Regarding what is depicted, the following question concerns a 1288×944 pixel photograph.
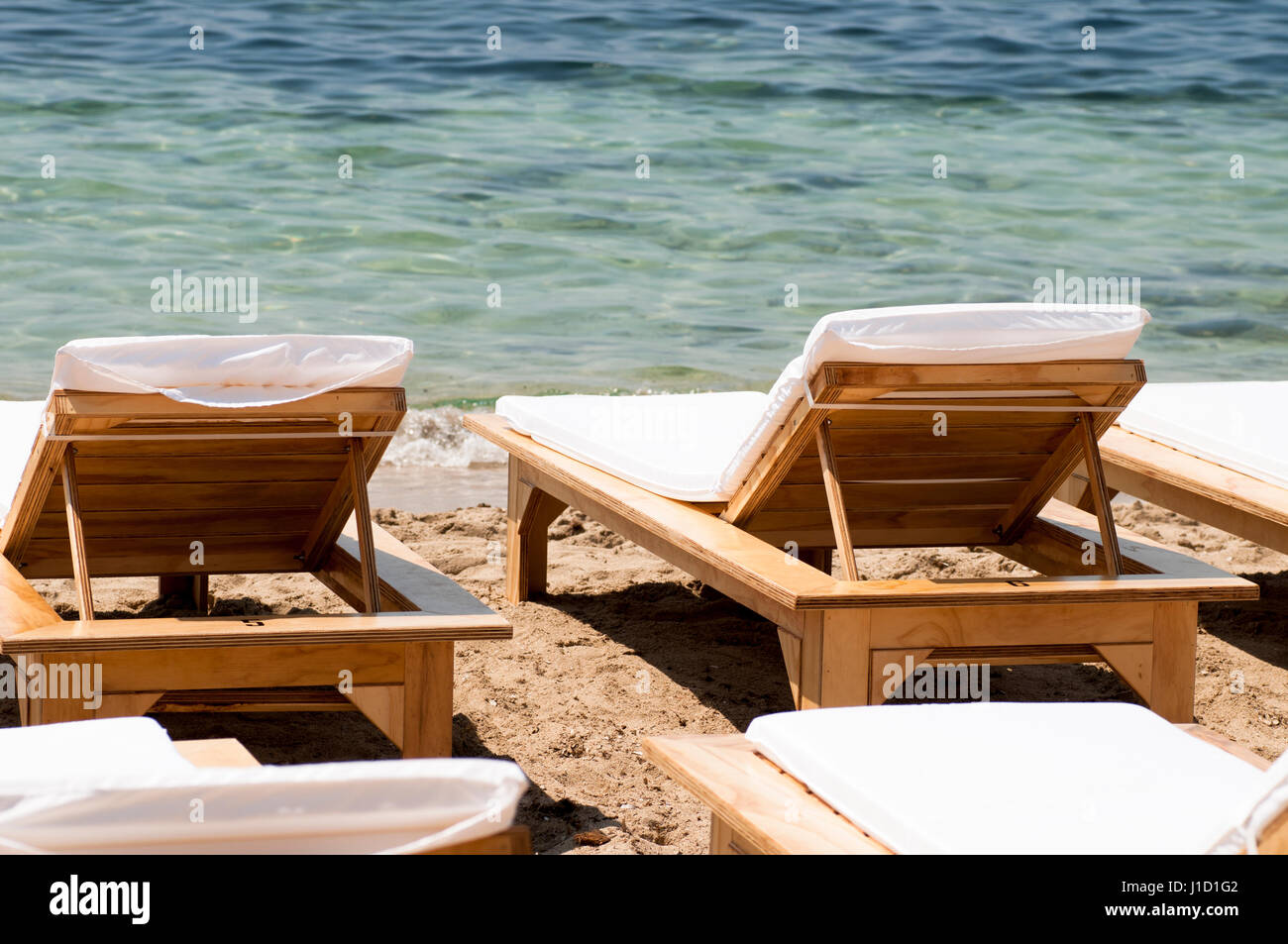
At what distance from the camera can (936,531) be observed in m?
3.85

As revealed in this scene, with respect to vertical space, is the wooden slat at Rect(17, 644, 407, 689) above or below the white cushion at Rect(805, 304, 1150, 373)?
below

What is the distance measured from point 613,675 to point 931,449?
3.26 feet

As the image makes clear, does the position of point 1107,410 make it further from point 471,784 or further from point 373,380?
point 471,784

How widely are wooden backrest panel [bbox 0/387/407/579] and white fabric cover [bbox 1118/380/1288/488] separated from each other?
7.57ft

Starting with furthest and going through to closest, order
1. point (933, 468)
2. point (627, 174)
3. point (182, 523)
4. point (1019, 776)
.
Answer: point (627, 174)
point (933, 468)
point (182, 523)
point (1019, 776)

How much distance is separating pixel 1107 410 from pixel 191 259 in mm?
7539

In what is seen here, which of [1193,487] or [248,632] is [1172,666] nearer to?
[1193,487]

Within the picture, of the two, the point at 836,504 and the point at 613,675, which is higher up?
the point at 836,504

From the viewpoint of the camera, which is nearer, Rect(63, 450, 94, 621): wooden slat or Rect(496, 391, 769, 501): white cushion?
Rect(63, 450, 94, 621): wooden slat

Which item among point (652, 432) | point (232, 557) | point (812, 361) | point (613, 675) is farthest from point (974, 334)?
point (232, 557)

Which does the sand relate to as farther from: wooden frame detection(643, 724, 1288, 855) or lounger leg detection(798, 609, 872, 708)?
wooden frame detection(643, 724, 1288, 855)

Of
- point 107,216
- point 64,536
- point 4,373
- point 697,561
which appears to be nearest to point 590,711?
point 697,561

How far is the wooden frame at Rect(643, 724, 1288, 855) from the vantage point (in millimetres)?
1941

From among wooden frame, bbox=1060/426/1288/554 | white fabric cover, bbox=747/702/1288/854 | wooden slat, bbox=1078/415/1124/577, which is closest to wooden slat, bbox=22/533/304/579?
white fabric cover, bbox=747/702/1288/854
